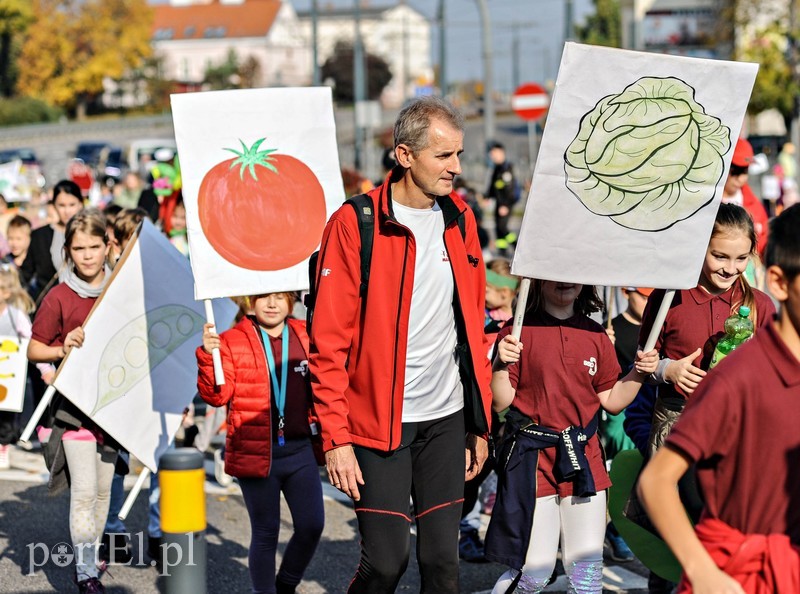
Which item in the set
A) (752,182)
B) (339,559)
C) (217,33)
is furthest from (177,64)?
(339,559)

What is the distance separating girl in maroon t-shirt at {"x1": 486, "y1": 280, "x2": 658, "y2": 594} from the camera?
4.72 metres

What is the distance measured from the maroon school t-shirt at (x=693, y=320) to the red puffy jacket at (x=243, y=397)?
5.34 ft

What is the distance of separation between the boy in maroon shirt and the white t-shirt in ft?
5.15

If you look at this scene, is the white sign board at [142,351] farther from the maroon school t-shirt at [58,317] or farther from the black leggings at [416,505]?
the black leggings at [416,505]

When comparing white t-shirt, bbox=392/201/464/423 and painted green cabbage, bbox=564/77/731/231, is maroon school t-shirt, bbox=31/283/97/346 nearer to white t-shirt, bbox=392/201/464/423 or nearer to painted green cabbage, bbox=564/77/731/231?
white t-shirt, bbox=392/201/464/423

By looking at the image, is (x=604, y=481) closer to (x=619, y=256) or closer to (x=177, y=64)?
(x=619, y=256)

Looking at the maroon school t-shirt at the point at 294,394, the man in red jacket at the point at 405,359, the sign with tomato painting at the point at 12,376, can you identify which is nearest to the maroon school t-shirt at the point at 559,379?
the man in red jacket at the point at 405,359

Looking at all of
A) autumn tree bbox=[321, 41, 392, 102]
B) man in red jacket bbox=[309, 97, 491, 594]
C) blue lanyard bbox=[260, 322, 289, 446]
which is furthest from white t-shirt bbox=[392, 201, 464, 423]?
autumn tree bbox=[321, 41, 392, 102]

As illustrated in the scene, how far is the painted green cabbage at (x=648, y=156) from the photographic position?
4473 mm

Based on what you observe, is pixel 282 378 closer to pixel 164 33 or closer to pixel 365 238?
pixel 365 238

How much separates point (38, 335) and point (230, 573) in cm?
154

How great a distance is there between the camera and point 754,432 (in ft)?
9.46

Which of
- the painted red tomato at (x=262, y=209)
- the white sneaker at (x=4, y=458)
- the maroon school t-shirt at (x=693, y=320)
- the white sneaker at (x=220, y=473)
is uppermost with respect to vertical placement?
the painted red tomato at (x=262, y=209)

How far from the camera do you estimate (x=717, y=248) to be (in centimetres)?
488
